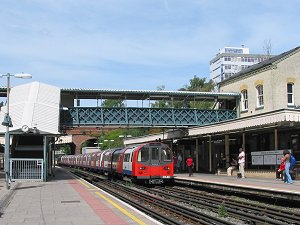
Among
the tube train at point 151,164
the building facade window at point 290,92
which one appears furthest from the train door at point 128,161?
the building facade window at point 290,92

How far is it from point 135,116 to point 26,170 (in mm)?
13965

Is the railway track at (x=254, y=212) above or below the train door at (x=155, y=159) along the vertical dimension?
below

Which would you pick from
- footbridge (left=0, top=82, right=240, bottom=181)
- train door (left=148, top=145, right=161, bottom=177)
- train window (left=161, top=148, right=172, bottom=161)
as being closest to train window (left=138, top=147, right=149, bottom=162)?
train door (left=148, top=145, right=161, bottom=177)

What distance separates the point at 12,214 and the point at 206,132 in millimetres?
21151

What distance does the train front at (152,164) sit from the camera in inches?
915

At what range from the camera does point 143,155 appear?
76.9 ft

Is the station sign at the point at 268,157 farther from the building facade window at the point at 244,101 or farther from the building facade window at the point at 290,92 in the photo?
the building facade window at the point at 244,101

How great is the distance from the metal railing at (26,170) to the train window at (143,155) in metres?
6.59

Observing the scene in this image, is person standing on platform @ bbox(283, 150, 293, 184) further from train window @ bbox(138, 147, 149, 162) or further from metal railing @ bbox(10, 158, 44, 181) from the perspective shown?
metal railing @ bbox(10, 158, 44, 181)

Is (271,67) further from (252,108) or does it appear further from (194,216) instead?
(194,216)

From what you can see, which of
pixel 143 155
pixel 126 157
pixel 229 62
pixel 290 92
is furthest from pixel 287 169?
pixel 229 62

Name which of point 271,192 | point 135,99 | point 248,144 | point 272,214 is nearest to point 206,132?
point 248,144

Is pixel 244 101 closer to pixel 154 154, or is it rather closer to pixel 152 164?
pixel 154 154

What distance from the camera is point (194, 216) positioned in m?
11.5
